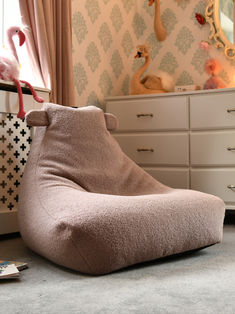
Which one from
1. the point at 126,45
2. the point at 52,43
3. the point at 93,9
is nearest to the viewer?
the point at 52,43

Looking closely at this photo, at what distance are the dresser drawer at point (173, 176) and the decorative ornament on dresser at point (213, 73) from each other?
74cm

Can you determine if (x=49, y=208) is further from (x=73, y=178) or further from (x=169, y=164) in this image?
(x=169, y=164)

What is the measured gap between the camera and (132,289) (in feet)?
4.57

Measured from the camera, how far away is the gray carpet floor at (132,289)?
4.02 feet

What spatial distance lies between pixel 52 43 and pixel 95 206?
143 cm

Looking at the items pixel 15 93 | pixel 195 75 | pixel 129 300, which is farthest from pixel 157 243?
pixel 195 75

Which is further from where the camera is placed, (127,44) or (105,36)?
(127,44)

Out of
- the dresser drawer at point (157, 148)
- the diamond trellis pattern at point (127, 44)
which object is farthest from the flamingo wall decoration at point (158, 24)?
the dresser drawer at point (157, 148)

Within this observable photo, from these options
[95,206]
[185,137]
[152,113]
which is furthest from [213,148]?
[95,206]

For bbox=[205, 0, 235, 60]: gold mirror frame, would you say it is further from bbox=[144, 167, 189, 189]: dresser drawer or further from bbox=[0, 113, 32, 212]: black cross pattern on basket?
bbox=[0, 113, 32, 212]: black cross pattern on basket

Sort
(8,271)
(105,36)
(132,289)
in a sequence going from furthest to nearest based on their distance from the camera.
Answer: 1. (105,36)
2. (8,271)
3. (132,289)

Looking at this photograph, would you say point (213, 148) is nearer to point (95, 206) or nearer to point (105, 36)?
point (105, 36)

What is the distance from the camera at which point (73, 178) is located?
1953 millimetres

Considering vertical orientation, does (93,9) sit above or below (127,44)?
A: above
